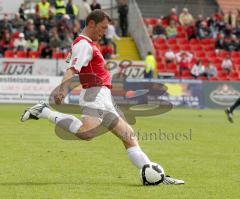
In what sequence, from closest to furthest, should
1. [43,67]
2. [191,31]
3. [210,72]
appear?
[43,67] → [210,72] → [191,31]

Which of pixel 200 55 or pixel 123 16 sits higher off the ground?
pixel 123 16

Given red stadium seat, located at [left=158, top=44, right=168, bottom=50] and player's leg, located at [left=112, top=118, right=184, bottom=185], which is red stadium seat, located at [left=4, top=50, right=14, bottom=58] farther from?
player's leg, located at [left=112, top=118, right=184, bottom=185]

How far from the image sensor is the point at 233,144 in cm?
1612

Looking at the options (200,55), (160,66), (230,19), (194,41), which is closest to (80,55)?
(160,66)

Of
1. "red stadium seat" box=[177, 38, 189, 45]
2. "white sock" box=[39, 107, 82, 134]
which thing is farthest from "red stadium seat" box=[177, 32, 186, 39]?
"white sock" box=[39, 107, 82, 134]

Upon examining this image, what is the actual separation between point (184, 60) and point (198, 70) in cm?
104

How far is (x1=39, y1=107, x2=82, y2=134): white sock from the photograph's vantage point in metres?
10.0

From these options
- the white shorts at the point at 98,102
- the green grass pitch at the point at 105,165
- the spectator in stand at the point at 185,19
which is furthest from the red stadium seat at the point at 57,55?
the white shorts at the point at 98,102

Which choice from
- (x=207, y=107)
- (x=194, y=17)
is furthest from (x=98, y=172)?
(x=194, y=17)

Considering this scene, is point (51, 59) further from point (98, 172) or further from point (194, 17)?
point (98, 172)

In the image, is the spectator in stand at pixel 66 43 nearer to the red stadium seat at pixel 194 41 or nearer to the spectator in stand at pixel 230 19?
the red stadium seat at pixel 194 41

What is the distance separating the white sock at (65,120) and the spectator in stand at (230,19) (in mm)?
31383

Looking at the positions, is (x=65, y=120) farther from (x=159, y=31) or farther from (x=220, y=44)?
(x=220, y=44)

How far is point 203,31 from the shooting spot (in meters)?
40.4
